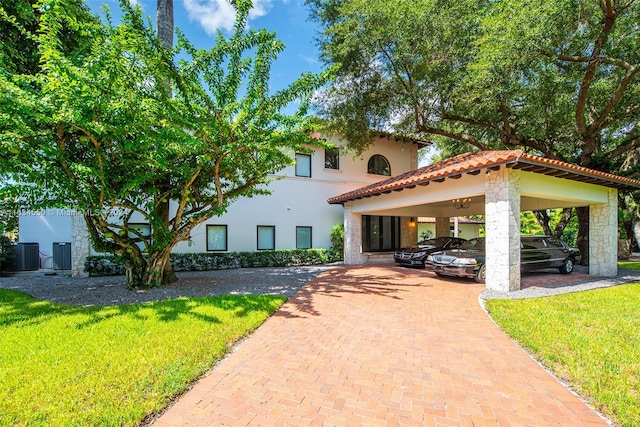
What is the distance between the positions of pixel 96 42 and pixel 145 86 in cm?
156

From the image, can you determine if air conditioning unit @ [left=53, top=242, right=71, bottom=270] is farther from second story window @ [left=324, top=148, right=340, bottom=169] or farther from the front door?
the front door

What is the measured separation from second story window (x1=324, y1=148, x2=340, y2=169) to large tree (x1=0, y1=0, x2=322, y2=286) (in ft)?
27.2

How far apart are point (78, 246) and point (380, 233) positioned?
1474 centimetres

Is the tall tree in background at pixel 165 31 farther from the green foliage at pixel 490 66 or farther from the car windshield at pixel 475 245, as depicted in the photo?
the car windshield at pixel 475 245

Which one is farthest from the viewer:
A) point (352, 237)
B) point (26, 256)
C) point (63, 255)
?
point (352, 237)

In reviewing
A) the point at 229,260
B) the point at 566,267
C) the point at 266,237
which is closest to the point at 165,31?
the point at 229,260

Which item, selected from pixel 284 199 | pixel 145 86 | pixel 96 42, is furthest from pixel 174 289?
pixel 284 199

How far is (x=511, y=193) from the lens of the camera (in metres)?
8.36

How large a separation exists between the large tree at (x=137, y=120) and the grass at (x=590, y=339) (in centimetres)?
679

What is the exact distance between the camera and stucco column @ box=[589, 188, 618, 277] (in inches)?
432

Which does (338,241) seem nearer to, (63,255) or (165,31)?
(165,31)

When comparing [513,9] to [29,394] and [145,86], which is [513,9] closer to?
[145,86]

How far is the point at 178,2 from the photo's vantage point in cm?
1151

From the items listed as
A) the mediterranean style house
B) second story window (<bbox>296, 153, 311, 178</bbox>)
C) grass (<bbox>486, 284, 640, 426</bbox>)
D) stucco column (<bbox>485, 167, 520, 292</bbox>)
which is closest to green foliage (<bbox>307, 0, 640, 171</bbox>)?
second story window (<bbox>296, 153, 311, 178</bbox>)
